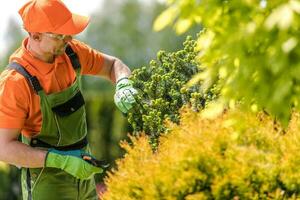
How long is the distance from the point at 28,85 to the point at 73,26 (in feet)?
1.36

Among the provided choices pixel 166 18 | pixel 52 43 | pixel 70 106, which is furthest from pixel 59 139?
pixel 166 18

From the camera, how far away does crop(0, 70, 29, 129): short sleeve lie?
448cm

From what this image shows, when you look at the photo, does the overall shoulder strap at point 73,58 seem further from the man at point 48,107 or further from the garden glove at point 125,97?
the garden glove at point 125,97

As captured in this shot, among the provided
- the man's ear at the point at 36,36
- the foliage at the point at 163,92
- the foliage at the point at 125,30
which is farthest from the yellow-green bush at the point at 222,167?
the foliage at the point at 125,30

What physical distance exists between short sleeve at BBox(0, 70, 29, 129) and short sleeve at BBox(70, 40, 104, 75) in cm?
64

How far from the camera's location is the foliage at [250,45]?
267cm

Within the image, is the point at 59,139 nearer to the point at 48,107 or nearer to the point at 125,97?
the point at 48,107

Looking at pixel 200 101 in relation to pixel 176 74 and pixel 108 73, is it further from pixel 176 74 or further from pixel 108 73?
pixel 108 73

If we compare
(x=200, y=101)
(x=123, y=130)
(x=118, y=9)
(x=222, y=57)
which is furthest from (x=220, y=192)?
(x=118, y=9)

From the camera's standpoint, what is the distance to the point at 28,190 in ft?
16.1

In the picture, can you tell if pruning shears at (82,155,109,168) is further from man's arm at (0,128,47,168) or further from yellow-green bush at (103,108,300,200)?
yellow-green bush at (103,108,300,200)

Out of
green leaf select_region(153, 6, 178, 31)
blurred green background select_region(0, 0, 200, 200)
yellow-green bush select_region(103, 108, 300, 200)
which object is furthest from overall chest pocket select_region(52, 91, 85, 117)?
blurred green background select_region(0, 0, 200, 200)

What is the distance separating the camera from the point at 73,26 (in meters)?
4.67

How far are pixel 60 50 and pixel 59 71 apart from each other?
211 millimetres
